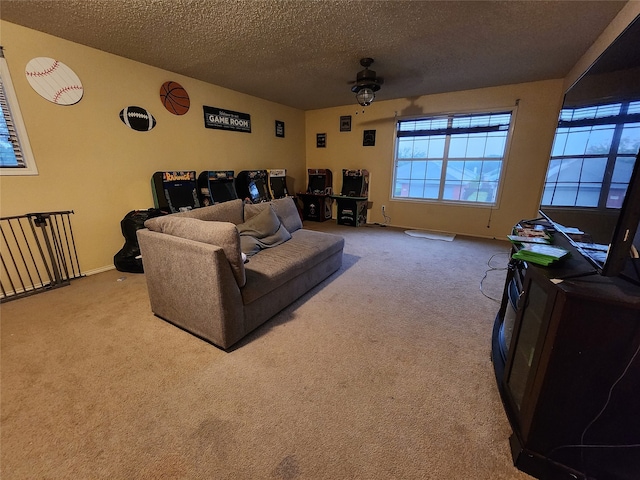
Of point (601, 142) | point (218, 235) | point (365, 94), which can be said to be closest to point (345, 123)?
point (365, 94)

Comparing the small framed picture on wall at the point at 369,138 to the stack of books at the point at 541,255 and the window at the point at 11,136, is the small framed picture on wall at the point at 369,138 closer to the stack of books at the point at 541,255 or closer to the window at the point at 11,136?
the stack of books at the point at 541,255

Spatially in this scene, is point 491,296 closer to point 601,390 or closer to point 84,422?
point 601,390

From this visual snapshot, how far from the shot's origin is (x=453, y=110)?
14.2 ft

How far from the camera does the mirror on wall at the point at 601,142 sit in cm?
97

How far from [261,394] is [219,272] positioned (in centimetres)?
73

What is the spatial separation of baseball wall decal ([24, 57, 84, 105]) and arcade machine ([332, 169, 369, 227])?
13.0ft

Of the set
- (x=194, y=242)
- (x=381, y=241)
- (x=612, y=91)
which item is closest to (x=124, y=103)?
(x=194, y=242)

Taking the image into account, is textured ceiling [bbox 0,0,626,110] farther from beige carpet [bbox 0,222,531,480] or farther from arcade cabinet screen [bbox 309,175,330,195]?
beige carpet [bbox 0,222,531,480]

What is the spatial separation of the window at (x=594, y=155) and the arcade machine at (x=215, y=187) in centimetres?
373

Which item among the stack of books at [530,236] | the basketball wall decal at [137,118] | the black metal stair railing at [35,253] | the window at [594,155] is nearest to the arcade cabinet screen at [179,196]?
the basketball wall decal at [137,118]

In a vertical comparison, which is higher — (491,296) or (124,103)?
(124,103)

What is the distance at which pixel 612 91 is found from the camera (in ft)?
3.79

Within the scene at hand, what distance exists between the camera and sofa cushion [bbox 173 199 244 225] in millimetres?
2272

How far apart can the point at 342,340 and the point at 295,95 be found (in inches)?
167
